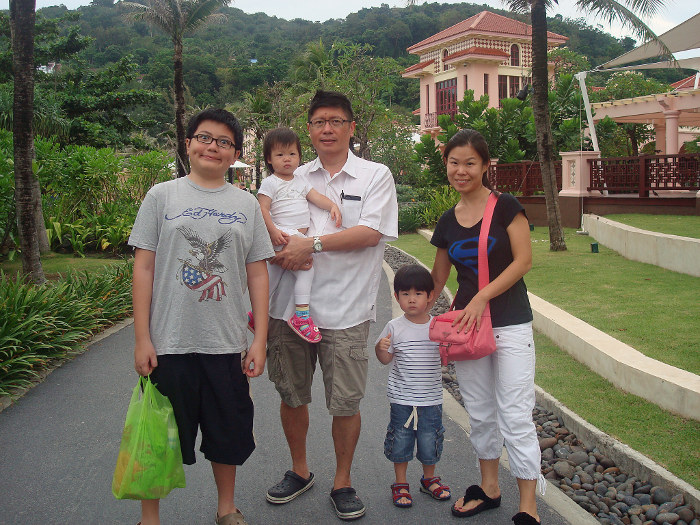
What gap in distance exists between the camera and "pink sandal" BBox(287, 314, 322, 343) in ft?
11.4

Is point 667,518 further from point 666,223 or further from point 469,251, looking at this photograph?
point 666,223

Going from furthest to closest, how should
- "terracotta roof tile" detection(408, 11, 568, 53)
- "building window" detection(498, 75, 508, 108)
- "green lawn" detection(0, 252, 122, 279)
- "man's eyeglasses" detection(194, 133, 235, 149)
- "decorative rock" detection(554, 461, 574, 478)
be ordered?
"building window" detection(498, 75, 508, 108), "terracotta roof tile" detection(408, 11, 568, 53), "green lawn" detection(0, 252, 122, 279), "decorative rock" detection(554, 461, 574, 478), "man's eyeglasses" detection(194, 133, 235, 149)

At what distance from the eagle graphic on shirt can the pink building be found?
39.3 m

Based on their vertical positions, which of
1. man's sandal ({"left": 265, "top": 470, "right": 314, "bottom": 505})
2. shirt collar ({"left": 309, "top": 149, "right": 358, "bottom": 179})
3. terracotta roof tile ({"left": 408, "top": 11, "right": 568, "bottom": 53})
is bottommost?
man's sandal ({"left": 265, "top": 470, "right": 314, "bottom": 505})

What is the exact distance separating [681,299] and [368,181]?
591 centimetres

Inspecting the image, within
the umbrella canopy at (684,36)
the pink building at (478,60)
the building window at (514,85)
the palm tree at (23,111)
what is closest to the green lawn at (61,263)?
the palm tree at (23,111)

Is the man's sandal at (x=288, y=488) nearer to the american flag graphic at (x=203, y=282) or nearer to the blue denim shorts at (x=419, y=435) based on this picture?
the blue denim shorts at (x=419, y=435)

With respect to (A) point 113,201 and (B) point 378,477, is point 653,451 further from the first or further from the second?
(A) point 113,201

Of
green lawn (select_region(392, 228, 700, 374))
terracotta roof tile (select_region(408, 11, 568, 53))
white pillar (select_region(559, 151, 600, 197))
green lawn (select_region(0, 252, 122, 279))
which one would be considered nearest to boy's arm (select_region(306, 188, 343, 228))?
green lawn (select_region(392, 228, 700, 374))

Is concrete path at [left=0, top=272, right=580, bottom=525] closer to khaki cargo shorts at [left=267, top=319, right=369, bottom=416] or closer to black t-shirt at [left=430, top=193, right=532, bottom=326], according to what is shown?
khaki cargo shorts at [left=267, top=319, right=369, bottom=416]

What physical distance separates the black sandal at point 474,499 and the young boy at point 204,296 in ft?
3.68

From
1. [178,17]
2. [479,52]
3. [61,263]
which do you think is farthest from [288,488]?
[479,52]

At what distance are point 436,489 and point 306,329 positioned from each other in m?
1.19

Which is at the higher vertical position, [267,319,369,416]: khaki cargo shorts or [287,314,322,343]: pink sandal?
[287,314,322,343]: pink sandal
